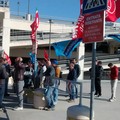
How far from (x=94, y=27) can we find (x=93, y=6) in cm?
43

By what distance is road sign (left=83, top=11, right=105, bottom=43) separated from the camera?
19.9ft

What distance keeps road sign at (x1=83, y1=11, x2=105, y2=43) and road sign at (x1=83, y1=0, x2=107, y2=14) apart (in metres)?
0.08

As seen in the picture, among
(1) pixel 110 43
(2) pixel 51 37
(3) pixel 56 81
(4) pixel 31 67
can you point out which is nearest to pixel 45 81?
(3) pixel 56 81

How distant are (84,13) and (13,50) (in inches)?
1674

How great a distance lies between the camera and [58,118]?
10.5 metres

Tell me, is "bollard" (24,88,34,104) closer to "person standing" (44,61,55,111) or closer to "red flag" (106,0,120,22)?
"person standing" (44,61,55,111)

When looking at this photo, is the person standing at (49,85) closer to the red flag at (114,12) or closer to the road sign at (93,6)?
the red flag at (114,12)

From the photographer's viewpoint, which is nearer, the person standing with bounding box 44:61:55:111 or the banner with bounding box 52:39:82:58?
the person standing with bounding box 44:61:55:111

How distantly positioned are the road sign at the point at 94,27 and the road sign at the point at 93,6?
0.08 m

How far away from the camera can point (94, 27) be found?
6234 mm

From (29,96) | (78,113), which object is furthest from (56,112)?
(78,113)

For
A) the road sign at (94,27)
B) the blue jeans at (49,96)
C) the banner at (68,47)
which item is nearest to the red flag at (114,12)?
the banner at (68,47)

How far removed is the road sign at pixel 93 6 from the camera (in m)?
6.14

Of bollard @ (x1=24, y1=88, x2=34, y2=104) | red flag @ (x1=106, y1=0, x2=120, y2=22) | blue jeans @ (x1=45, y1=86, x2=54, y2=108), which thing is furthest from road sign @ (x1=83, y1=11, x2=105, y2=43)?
bollard @ (x1=24, y1=88, x2=34, y2=104)
